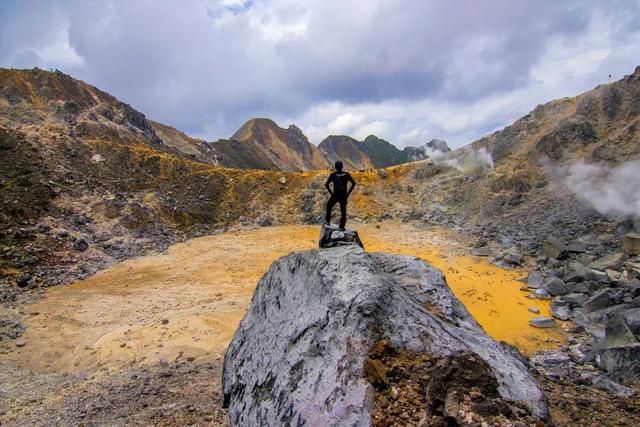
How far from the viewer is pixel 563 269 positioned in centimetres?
1667

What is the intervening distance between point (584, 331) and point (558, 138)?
2225 centimetres

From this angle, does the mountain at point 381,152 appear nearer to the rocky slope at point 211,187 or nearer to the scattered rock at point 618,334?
the rocky slope at point 211,187

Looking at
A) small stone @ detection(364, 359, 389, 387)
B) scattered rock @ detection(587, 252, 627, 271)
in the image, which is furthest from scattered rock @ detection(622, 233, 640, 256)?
small stone @ detection(364, 359, 389, 387)

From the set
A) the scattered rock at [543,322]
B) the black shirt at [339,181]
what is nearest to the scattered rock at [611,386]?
the scattered rock at [543,322]

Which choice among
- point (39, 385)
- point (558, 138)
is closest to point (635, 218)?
point (558, 138)

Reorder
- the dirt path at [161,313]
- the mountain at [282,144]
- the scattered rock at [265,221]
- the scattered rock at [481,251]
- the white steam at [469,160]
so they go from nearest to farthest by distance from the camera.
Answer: the dirt path at [161,313] < the scattered rock at [481,251] < the scattered rock at [265,221] < the white steam at [469,160] < the mountain at [282,144]

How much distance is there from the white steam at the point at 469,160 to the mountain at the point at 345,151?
6265cm

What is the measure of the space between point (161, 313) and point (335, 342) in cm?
1176

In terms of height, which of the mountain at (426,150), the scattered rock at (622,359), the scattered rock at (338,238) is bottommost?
the scattered rock at (622,359)

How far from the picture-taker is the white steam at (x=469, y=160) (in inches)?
1344

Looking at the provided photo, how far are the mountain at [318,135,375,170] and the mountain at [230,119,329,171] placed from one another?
525 centimetres

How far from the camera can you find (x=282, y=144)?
313 feet

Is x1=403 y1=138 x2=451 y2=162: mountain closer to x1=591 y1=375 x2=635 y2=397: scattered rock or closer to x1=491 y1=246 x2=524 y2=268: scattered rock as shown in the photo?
x1=491 y1=246 x2=524 y2=268: scattered rock

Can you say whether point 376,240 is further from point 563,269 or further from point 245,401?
point 245,401
